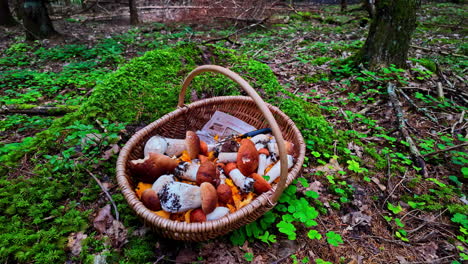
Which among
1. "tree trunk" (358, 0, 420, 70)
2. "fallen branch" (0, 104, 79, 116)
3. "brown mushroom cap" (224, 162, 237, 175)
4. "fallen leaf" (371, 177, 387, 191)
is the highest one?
"tree trunk" (358, 0, 420, 70)

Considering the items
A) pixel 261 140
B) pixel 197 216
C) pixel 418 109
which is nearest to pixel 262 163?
pixel 261 140

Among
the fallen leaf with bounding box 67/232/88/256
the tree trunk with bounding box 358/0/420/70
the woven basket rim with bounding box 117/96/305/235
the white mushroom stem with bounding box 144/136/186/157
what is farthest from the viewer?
the tree trunk with bounding box 358/0/420/70

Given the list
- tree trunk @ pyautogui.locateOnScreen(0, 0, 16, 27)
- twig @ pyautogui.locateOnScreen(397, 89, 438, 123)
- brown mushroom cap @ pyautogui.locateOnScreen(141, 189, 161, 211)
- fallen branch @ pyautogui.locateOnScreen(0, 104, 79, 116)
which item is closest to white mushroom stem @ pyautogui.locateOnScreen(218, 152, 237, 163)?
brown mushroom cap @ pyautogui.locateOnScreen(141, 189, 161, 211)

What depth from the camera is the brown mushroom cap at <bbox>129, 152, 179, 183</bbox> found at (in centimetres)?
184

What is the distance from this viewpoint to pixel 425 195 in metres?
2.28

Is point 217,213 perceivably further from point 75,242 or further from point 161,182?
point 75,242

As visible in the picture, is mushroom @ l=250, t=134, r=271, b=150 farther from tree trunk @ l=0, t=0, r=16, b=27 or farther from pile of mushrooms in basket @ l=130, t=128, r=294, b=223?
tree trunk @ l=0, t=0, r=16, b=27

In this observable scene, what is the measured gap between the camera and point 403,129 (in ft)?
9.73

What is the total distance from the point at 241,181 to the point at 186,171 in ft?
1.53

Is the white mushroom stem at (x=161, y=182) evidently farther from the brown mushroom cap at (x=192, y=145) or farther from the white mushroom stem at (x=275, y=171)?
the white mushroom stem at (x=275, y=171)

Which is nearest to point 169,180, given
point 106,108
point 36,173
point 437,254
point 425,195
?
point 36,173

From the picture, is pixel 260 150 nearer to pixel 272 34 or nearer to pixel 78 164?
pixel 78 164

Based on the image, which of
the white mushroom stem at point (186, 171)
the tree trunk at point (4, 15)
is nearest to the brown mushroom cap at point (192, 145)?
the white mushroom stem at point (186, 171)

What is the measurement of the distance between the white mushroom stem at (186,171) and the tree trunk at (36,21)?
7.41 metres
